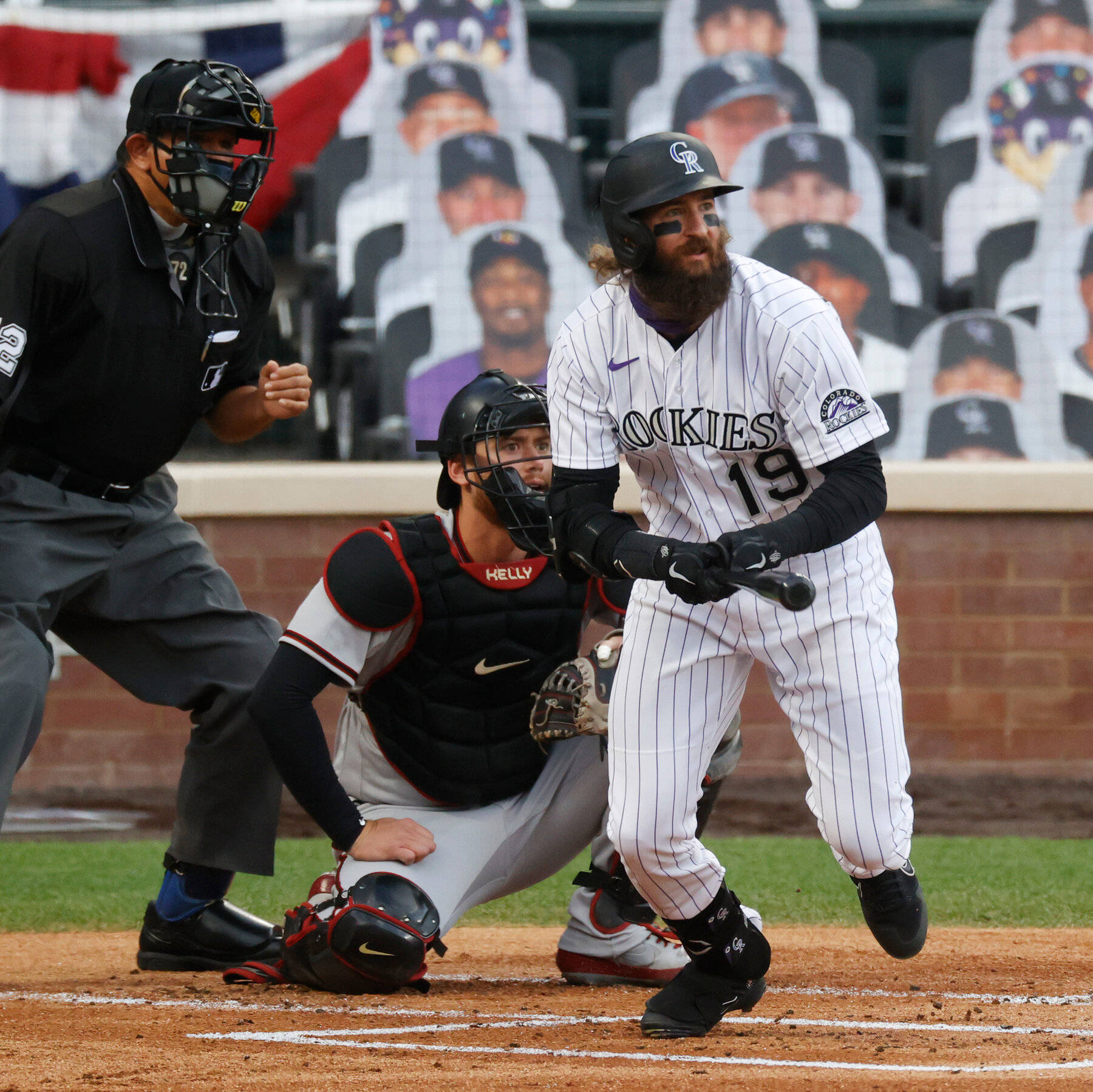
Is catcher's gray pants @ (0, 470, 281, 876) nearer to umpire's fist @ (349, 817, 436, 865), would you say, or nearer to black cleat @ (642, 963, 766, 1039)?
umpire's fist @ (349, 817, 436, 865)

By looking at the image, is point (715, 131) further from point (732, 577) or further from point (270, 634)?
point (732, 577)

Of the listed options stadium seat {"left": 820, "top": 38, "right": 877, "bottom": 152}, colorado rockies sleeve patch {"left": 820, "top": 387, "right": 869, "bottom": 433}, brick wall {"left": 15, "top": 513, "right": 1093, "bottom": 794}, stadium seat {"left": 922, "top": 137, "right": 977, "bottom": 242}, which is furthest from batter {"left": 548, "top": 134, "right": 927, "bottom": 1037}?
stadium seat {"left": 820, "top": 38, "right": 877, "bottom": 152}

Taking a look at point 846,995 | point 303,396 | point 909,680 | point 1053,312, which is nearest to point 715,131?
point 1053,312

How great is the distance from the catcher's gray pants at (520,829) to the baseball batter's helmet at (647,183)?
116 cm

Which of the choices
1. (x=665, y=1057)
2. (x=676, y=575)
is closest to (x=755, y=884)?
(x=665, y=1057)

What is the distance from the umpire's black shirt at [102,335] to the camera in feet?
10.4

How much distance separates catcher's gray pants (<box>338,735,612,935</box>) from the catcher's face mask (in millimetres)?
514

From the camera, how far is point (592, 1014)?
9.77ft

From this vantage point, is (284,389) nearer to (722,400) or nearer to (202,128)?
(202,128)

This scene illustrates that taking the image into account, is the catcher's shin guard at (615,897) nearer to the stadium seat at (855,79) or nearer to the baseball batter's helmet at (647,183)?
the baseball batter's helmet at (647,183)

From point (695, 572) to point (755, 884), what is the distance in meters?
2.34

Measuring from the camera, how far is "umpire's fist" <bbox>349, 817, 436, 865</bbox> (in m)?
3.21

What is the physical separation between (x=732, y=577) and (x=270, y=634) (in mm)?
1443

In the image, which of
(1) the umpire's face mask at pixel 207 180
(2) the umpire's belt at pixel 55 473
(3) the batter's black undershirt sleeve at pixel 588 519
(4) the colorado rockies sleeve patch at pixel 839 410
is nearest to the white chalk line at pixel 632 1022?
(3) the batter's black undershirt sleeve at pixel 588 519
